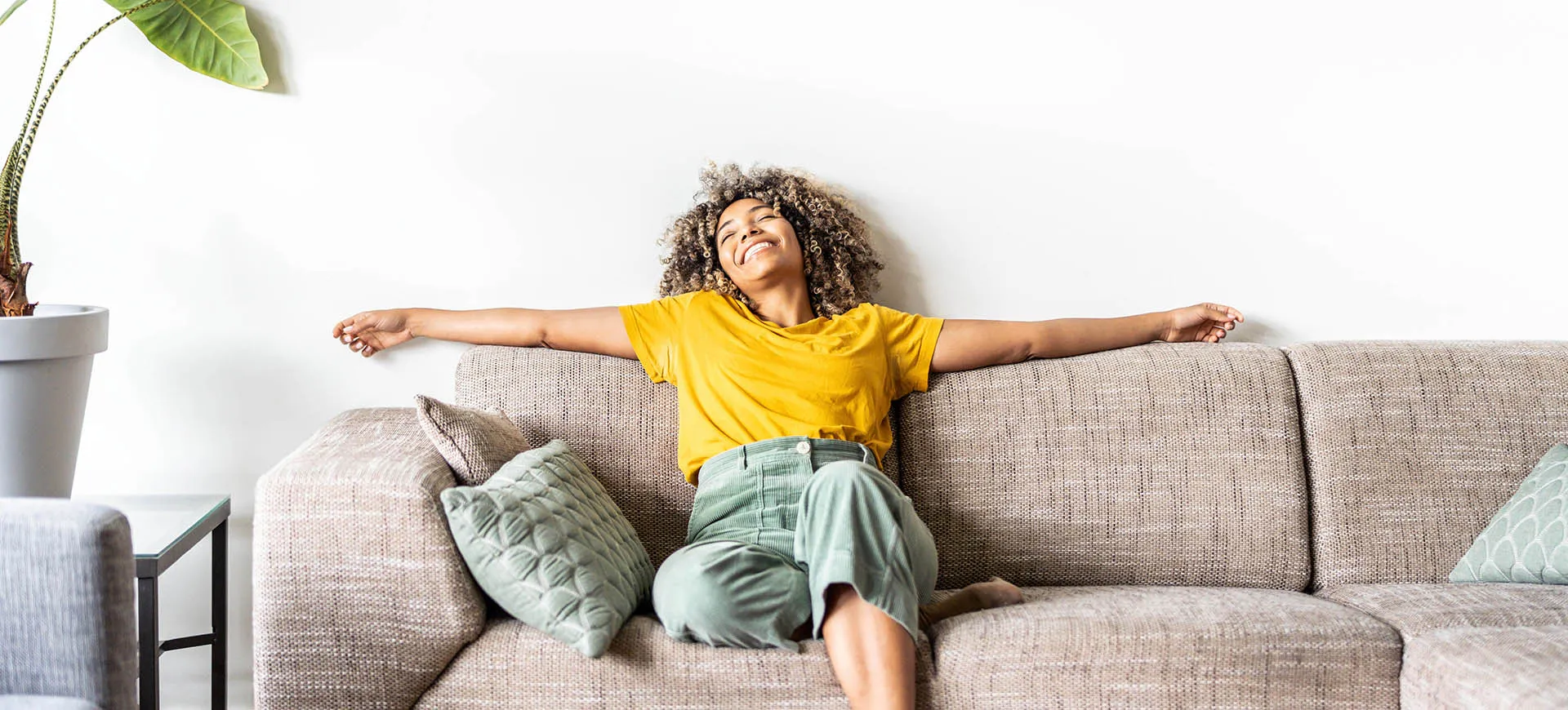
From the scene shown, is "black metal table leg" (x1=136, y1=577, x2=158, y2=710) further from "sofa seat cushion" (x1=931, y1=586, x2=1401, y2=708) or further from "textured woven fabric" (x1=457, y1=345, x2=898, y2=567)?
"sofa seat cushion" (x1=931, y1=586, x2=1401, y2=708)

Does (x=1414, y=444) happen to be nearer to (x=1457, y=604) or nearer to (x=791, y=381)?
(x=1457, y=604)

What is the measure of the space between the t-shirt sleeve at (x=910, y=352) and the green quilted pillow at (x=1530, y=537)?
972 mm

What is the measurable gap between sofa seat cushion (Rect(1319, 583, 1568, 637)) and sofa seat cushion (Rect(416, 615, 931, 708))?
88 cm

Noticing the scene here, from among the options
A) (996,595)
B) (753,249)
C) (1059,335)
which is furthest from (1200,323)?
(753,249)

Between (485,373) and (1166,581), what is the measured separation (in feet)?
4.08

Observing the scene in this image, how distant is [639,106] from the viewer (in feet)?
7.06

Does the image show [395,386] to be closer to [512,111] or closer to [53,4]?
[512,111]

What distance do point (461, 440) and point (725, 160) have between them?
825 millimetres

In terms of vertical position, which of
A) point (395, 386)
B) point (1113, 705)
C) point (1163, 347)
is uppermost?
point (1163, 347)

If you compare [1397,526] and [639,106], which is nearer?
[1397,526]

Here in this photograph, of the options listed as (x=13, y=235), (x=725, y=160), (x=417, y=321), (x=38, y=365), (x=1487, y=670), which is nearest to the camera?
(x=1487, y=670)

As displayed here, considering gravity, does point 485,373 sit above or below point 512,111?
below

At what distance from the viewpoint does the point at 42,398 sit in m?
1.71

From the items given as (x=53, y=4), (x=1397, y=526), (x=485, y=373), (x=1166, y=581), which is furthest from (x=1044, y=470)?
(x=53, y=4)
